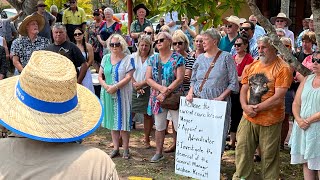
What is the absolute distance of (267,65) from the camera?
5.31 m

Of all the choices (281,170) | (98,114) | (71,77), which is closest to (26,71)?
(71,77)

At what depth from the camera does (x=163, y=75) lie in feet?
21.0

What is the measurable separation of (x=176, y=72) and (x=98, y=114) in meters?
4.12

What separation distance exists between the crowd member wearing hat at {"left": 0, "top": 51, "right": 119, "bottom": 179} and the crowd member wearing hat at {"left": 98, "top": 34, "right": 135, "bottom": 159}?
4.45 meters

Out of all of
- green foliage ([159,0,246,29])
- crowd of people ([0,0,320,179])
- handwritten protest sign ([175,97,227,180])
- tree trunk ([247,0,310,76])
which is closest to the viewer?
tree trunk ([247,0,310,76])

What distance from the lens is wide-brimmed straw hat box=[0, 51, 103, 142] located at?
2.02m

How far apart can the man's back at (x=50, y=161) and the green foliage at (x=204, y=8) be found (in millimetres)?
3088

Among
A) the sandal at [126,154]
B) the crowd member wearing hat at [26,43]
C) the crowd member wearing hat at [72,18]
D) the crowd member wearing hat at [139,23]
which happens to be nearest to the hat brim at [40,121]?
the sandal at [126,154]

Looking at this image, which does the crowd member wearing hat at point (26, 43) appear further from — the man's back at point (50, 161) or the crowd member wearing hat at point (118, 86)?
the man's back at point (50, 161)

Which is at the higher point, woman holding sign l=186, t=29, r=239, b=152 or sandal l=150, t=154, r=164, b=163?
woman holding sign l=186, t=29, r=239, b=152

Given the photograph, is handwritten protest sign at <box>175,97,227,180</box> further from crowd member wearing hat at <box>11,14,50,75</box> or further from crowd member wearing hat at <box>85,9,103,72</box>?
crowd member wearing hat at <box>85,9,103,72</box>

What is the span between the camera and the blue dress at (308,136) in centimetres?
492

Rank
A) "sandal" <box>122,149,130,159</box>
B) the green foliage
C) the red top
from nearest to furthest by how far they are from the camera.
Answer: the green foliage, the red top, "sandal" <box>122,149,130,159</box>

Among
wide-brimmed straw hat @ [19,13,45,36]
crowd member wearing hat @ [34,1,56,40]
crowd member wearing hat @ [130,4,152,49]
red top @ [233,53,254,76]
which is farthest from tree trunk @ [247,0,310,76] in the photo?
crowd member wearing hat @ [130,4,152,49]
